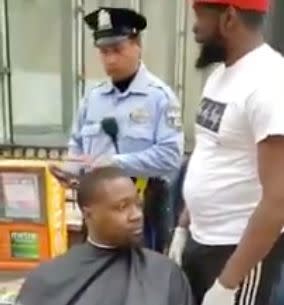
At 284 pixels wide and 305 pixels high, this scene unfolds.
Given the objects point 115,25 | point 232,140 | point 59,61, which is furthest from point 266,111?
point 59,61

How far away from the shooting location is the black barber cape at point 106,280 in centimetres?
186

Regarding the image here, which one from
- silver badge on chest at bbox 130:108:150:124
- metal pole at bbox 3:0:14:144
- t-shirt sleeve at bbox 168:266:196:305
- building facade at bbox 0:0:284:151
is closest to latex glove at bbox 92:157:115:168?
silver badge on chest at bbox 130:108:150:124

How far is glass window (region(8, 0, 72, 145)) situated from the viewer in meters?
3.96

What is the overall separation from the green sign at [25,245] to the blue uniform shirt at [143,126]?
39 centimetres

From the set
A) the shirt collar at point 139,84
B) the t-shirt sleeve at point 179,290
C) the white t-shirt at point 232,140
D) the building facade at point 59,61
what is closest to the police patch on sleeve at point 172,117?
the shirt collar at point 139,84

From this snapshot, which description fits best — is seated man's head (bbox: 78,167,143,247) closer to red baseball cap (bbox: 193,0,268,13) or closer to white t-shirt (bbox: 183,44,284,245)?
white t-shirt (bbox: 183,44,284,245)

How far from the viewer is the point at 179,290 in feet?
6.10

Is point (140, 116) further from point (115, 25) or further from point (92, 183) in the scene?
point (92, 183)

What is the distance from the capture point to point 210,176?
5.90 ft

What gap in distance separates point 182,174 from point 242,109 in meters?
1.05

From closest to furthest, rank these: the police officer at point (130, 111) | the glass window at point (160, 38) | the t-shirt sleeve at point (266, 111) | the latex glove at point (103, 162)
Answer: the t-shirt sleeve at point (266, 111) < the latex glove at point (103, 162) < the police officer at point (130, 111) < the glass window at point (160, 38)

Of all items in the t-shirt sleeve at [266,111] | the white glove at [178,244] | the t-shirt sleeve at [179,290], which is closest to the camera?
the t-shirt sleeve at [266,111]

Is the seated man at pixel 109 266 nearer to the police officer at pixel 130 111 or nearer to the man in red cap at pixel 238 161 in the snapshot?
the man in red cap at pixel 238 161

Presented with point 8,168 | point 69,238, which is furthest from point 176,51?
point 8,168
